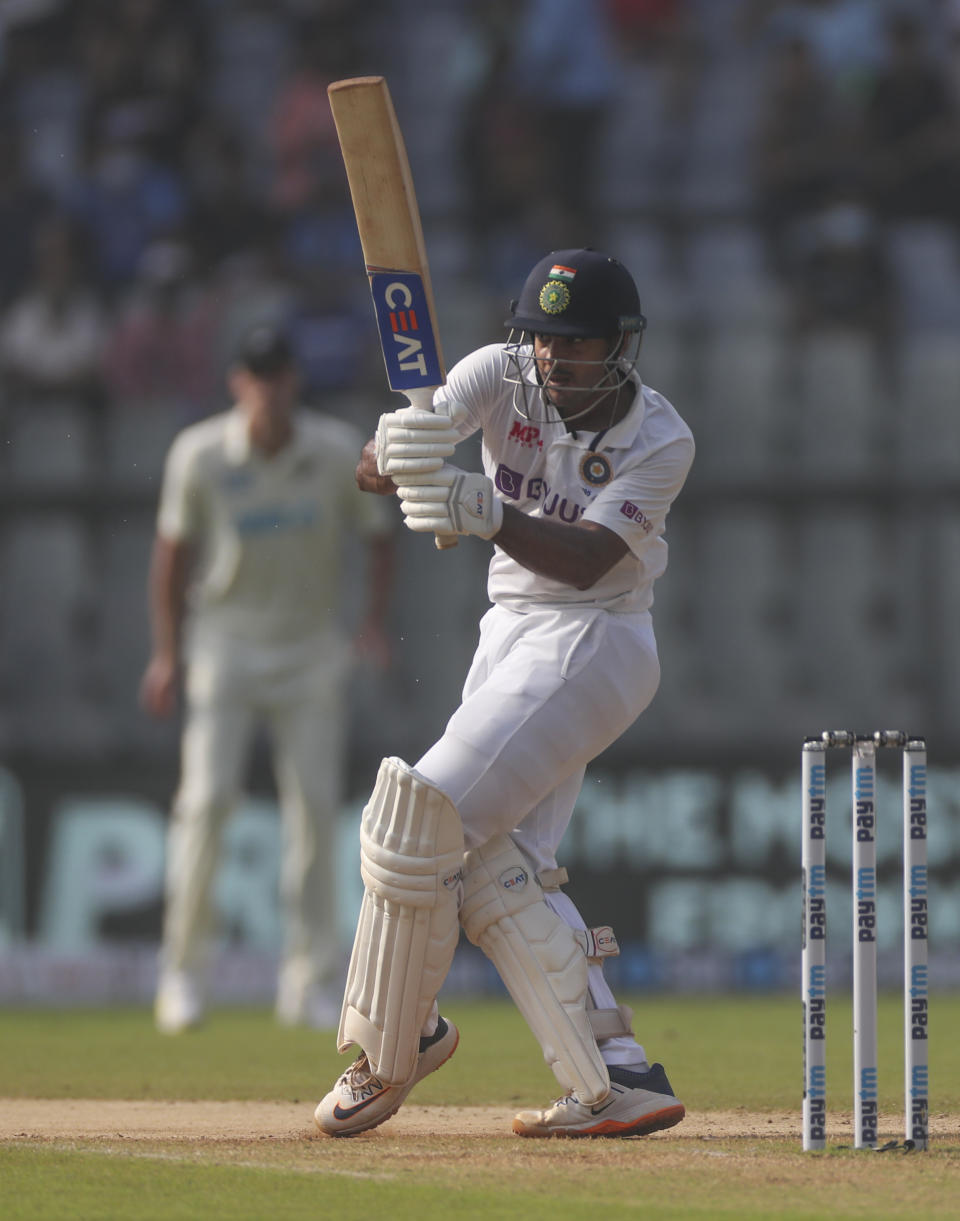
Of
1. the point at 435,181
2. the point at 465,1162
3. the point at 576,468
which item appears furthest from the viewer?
the point at 435,181

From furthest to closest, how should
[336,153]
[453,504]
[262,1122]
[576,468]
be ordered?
1. [336,153]
2. [262,1122]
3. [576,468]
4. [453,504]

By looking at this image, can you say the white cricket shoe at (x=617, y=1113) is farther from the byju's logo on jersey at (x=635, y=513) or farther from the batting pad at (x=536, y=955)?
the byju's logo on jersey at (x=635, y=513)

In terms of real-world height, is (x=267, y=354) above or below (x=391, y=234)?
below

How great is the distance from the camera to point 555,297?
3.98 meters

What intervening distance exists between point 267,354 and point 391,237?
2992mm

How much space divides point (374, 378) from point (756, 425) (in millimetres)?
1750

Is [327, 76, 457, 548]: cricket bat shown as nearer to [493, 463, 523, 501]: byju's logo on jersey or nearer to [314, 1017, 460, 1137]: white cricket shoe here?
[493, 463, 523, 501]: byju's logo on jersey

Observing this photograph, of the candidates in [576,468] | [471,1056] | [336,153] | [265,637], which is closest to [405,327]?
[576,468]

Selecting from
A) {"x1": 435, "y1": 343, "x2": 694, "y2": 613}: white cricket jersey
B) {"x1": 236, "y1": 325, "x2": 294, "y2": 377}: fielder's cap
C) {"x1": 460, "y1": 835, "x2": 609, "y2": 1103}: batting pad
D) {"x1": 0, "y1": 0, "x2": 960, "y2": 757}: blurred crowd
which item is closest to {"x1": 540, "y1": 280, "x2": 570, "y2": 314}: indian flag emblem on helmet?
{"x1": 435, "y1": 343, "x2": 694, "y2": 613}: white cricket jersey

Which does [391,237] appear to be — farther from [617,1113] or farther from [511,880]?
[617,1113]

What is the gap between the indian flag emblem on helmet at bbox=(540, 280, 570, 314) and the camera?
397 cm

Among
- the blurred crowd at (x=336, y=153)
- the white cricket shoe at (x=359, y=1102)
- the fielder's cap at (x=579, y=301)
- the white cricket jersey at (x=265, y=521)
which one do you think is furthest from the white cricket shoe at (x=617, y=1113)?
the blurred crowd at (x=336, y=153)

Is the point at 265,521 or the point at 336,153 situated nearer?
the point at 265,521

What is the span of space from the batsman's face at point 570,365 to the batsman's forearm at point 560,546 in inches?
11.3
